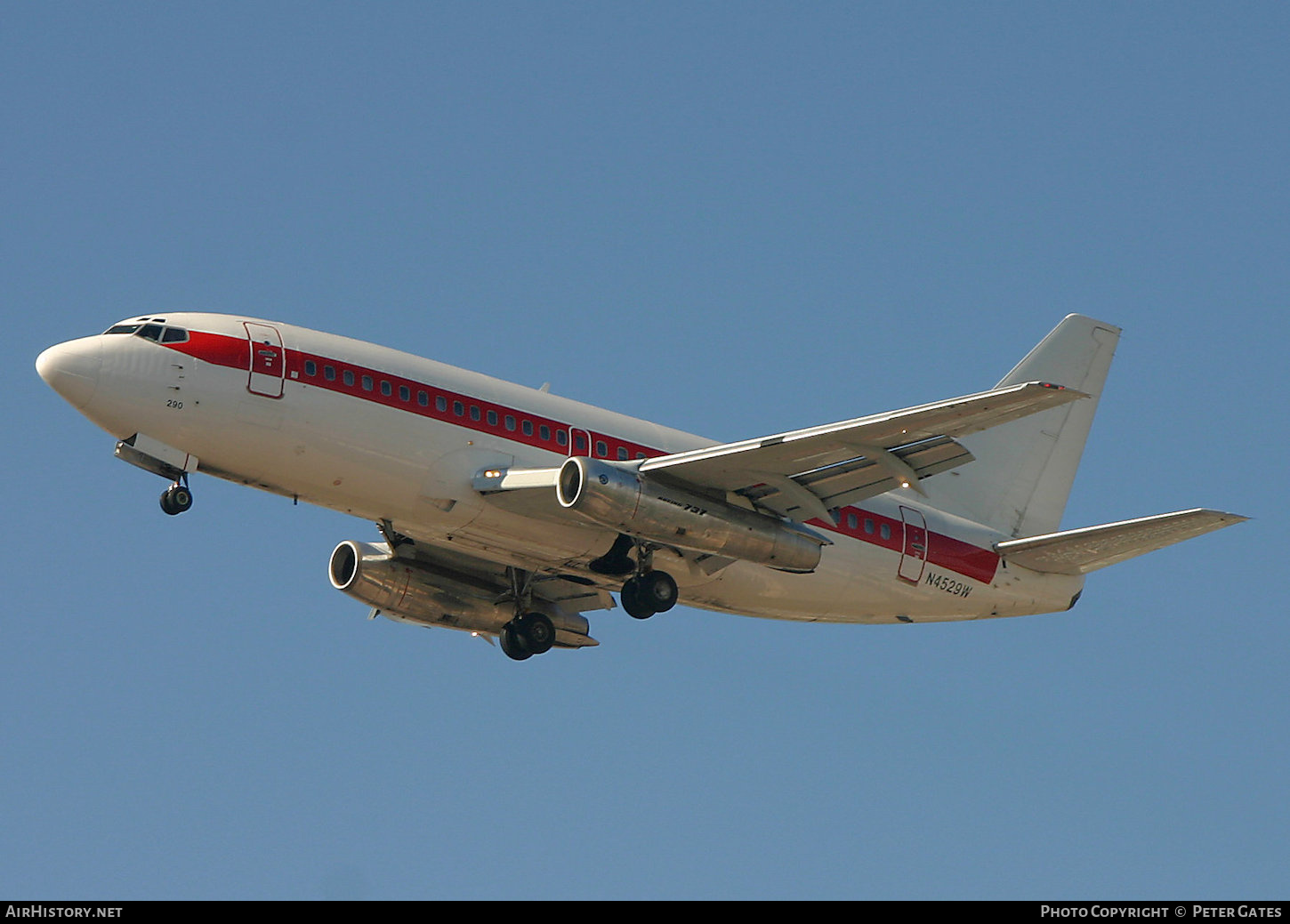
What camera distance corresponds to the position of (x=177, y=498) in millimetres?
34969

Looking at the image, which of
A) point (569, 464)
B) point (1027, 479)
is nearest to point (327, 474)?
point (569, 464)

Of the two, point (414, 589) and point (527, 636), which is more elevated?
point (414, 589)

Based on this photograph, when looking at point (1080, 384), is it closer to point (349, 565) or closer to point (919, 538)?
point (919, 538)

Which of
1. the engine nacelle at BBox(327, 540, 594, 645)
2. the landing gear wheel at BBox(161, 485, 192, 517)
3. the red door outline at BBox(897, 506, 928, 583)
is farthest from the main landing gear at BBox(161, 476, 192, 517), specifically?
the red door outline at BBox(897, 506, 928, 583)

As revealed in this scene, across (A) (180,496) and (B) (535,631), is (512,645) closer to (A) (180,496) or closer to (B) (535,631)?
(B) (535,631)

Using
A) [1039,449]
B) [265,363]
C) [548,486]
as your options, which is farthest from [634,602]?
[1039,449]

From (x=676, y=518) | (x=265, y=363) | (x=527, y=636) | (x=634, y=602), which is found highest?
(x=265, y=363)

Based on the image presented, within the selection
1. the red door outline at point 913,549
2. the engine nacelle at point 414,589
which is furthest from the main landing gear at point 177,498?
the red door outline at point 913,549

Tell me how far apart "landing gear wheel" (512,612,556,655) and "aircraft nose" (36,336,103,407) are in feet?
42.1

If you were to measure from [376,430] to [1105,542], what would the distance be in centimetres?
1727

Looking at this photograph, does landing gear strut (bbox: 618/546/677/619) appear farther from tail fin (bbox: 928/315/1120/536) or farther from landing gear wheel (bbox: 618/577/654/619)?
tail fin (bbox: 928/315/1120/536)

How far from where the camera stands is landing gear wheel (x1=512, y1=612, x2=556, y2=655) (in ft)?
140

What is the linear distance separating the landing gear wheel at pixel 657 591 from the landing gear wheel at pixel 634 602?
0.03 m

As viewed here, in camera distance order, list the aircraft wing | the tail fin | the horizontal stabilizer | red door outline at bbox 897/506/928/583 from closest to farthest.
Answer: the aircraft wing → the horizontal stabilizer → red door outline at bbox 897/506/928/583 → the tail fin
